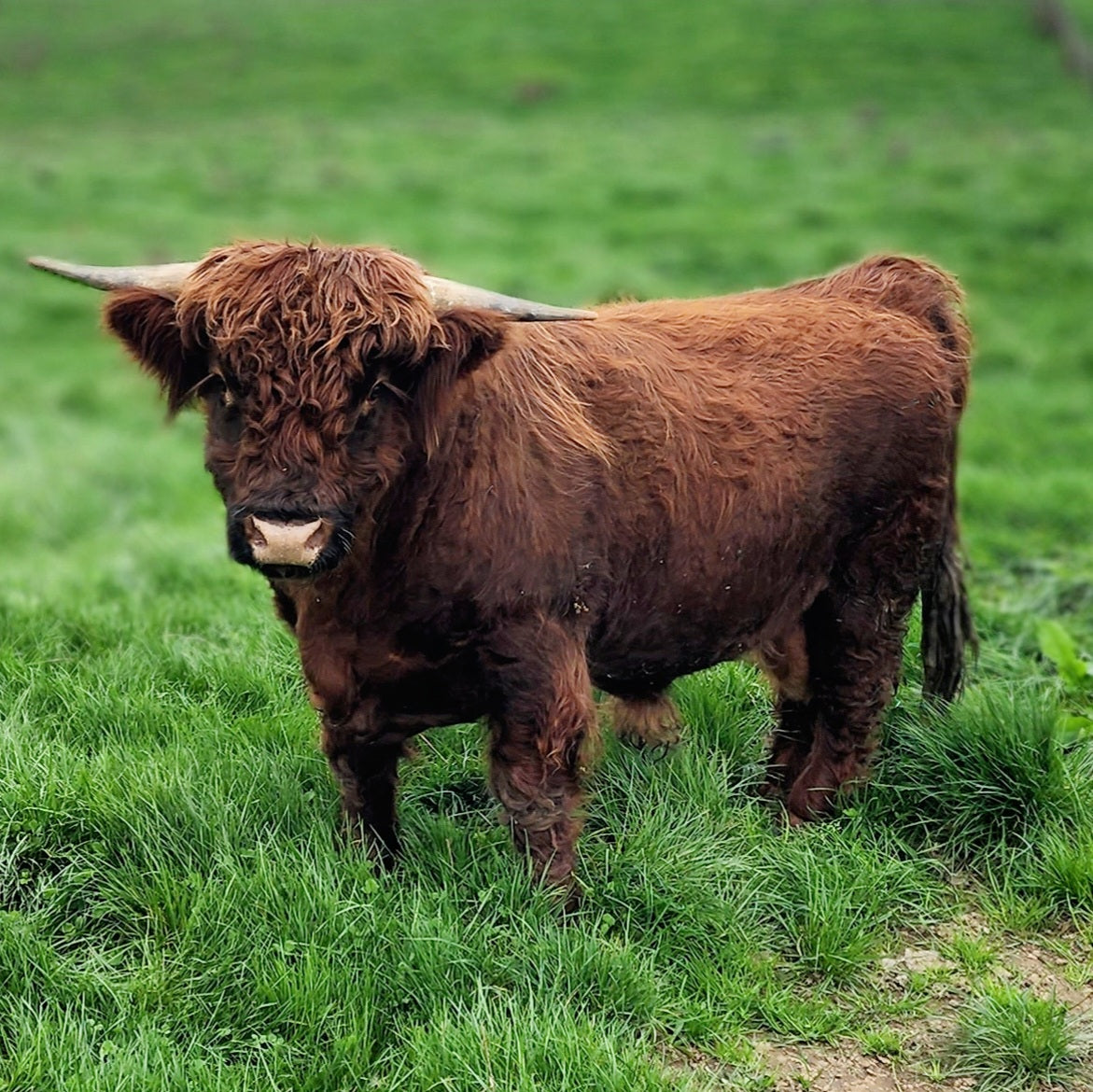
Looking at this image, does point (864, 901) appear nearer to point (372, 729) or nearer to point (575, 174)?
point (372, 729)

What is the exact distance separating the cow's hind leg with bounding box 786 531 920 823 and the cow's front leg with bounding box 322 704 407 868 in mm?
1363

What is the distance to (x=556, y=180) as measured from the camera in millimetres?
19891

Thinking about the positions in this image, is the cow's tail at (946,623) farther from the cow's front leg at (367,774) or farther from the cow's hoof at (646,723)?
the cow's front leg at (367,774)

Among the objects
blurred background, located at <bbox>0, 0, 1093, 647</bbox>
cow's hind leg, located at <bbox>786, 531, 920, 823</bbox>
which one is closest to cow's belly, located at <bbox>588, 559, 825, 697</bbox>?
cow's hind leg, located at <bbox>786, 531, 920, 823</bbox>

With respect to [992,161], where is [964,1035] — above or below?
below

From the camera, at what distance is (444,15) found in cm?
3653

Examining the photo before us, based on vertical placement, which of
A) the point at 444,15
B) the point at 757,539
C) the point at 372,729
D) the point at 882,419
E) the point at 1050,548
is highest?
the point at 444,15

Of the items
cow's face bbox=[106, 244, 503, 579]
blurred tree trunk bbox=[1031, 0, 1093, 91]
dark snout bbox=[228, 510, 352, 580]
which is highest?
blurred tree trunk bbox=[1031, 0, 1093, 91]

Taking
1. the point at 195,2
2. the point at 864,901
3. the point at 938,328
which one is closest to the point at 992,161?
the point at 938,328

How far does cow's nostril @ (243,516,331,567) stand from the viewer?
10.6 ft

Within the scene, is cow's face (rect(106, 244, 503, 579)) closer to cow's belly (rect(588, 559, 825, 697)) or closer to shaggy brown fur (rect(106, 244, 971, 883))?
shaggy brown fur (rect(106, 244, 971, 883))

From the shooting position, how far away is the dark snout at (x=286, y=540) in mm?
3248

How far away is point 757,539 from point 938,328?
3.88 feet

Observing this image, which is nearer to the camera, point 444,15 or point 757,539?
point 757,539
